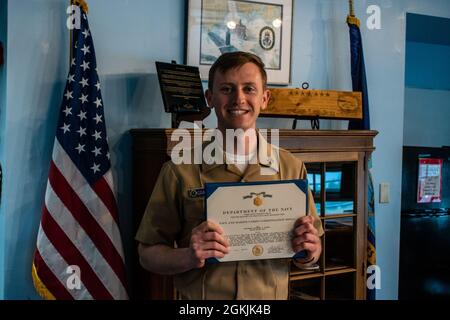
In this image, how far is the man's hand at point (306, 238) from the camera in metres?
1.33

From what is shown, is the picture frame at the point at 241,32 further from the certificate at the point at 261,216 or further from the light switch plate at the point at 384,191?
the certificate at the point at 261,216

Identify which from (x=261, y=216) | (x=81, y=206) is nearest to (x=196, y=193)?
(x=261, y=216)

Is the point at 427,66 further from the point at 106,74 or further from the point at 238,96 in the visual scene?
the point at 238,96

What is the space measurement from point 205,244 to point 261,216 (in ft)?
0.67

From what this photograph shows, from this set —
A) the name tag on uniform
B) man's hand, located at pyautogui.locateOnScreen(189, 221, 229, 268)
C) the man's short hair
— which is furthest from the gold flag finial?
man's hand, located at pyautogui.locateOnScreen(189, 221, 229, 268)

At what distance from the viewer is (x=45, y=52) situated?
7.04 ft

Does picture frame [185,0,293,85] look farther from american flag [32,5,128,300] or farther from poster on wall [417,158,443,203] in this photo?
poster on wall [417,158,443,203]

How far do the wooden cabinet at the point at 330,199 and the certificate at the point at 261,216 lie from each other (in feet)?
2.70

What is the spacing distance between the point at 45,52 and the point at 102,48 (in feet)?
0.83

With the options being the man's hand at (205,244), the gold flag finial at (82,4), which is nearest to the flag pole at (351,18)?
the gold flag finial at (82,4)

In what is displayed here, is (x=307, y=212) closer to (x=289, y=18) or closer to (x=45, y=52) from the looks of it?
(x=45, y=52)

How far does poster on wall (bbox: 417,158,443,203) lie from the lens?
3184 mm

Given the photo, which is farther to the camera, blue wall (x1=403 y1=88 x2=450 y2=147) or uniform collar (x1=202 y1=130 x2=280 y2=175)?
blue wall (x1=403 y1=88 x2=450 y2=147)

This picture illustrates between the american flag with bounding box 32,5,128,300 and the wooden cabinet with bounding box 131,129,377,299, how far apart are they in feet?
0.45
